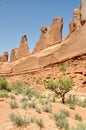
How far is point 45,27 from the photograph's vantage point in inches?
1895

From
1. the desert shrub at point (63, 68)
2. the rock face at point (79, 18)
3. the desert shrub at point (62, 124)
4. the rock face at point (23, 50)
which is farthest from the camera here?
the rock face at point (23, 50)

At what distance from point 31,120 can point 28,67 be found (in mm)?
31035

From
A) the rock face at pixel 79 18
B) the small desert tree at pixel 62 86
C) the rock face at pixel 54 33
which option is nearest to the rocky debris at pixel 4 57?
the rock face at pixel 54 33

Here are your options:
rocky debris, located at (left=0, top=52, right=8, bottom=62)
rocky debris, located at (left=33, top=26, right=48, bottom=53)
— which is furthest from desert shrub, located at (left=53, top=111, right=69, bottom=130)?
rocky debris, located at (left=0, top=52, right=8, bottom=62)

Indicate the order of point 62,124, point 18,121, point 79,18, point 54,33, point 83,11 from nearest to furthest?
point 18,121, point 62,124, point 83,11, point 79,18, point 54,33

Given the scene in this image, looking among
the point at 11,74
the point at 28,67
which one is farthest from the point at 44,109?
the point at 11,74

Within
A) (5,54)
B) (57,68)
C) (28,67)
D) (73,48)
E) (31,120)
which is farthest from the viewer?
(5,54)

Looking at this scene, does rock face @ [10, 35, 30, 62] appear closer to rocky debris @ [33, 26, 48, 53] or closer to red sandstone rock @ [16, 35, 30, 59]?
red sandstone rock @ [16, 35, 30, 59]

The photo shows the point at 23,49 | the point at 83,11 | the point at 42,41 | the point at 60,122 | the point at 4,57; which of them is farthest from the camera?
the point at 4,57

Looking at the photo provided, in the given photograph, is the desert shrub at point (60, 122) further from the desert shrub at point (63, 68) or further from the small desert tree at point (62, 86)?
the desert shrub at point (63, 68)

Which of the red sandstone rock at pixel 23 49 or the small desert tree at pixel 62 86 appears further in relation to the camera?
the red sandstone rock at pixel 23 49

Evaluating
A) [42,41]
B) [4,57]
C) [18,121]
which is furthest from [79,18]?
[4,57]

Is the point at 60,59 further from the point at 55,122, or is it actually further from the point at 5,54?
the point at 5,54

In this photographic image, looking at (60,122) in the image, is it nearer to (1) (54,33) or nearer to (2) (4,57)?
(1) (54,33)
